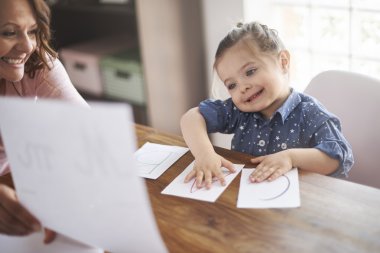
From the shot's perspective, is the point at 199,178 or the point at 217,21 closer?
the point at 199,178

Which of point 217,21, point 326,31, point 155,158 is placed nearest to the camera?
point 155,158

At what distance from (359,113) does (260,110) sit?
277 millimetres

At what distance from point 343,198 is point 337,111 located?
0.52 metres

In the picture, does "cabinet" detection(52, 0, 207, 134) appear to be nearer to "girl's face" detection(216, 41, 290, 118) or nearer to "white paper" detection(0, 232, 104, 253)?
"girl's face" detection(216, 41, 290, 118)

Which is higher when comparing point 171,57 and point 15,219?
point 15,219

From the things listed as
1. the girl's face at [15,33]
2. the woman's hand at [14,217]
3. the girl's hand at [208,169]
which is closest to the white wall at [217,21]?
the girl's face at [15,33]

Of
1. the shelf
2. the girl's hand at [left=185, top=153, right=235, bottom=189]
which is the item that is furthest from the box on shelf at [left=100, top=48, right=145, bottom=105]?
the girl's hand at [left=185, top=153, right=235, bottom=189]

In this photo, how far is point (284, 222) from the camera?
0.86 m

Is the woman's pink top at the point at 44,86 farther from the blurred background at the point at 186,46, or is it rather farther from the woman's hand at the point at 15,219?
the blurred background at the point at 186,46

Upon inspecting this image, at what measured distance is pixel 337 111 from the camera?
1381mm

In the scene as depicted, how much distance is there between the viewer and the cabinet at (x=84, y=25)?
113 inches

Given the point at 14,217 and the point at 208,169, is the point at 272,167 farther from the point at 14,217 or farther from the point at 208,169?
the point at 14,217

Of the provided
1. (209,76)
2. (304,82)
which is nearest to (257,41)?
(304,82)

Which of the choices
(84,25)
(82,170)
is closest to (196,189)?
(82,170)
